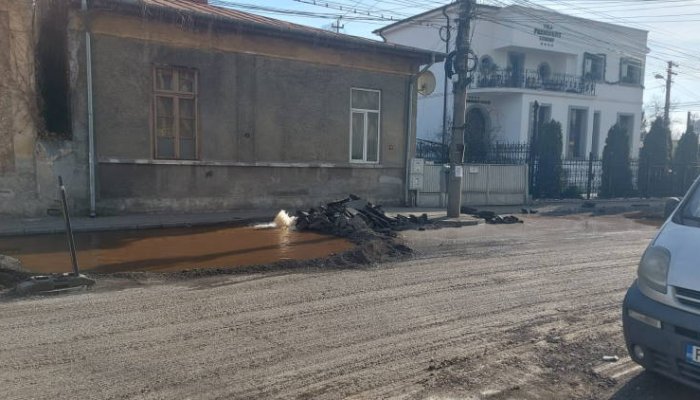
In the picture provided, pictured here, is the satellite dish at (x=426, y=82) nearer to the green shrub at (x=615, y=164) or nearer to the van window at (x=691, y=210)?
the green shrub at (x=615, y=164)

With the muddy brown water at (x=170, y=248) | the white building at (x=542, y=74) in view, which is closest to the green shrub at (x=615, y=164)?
the white building at (x=542, y=74)

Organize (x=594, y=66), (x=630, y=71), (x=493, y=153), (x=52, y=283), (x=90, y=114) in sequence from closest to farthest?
(x=52, y=283), (x=90, y=114), (x=493, y=153), (x=594, y=66), (x=630, y=71)

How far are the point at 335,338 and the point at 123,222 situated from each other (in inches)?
349

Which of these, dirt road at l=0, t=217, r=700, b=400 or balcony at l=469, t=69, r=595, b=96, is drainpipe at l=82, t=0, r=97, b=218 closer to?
dirt road at l=0, t=217, r=700, b=400

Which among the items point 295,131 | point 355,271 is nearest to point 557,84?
point 295,131

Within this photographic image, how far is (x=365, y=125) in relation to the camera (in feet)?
58.0

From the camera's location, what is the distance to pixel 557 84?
33625 mm

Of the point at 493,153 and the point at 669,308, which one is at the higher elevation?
the point at 493,153

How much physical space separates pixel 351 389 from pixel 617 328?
3287 mm

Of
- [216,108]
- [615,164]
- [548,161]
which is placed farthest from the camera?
[615,164]

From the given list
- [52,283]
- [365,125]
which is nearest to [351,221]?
[365,125]

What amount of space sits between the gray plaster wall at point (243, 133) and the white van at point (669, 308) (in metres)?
12.2

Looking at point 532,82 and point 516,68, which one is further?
point 516,68

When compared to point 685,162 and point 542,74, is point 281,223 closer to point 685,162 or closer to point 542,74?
point 685,162
